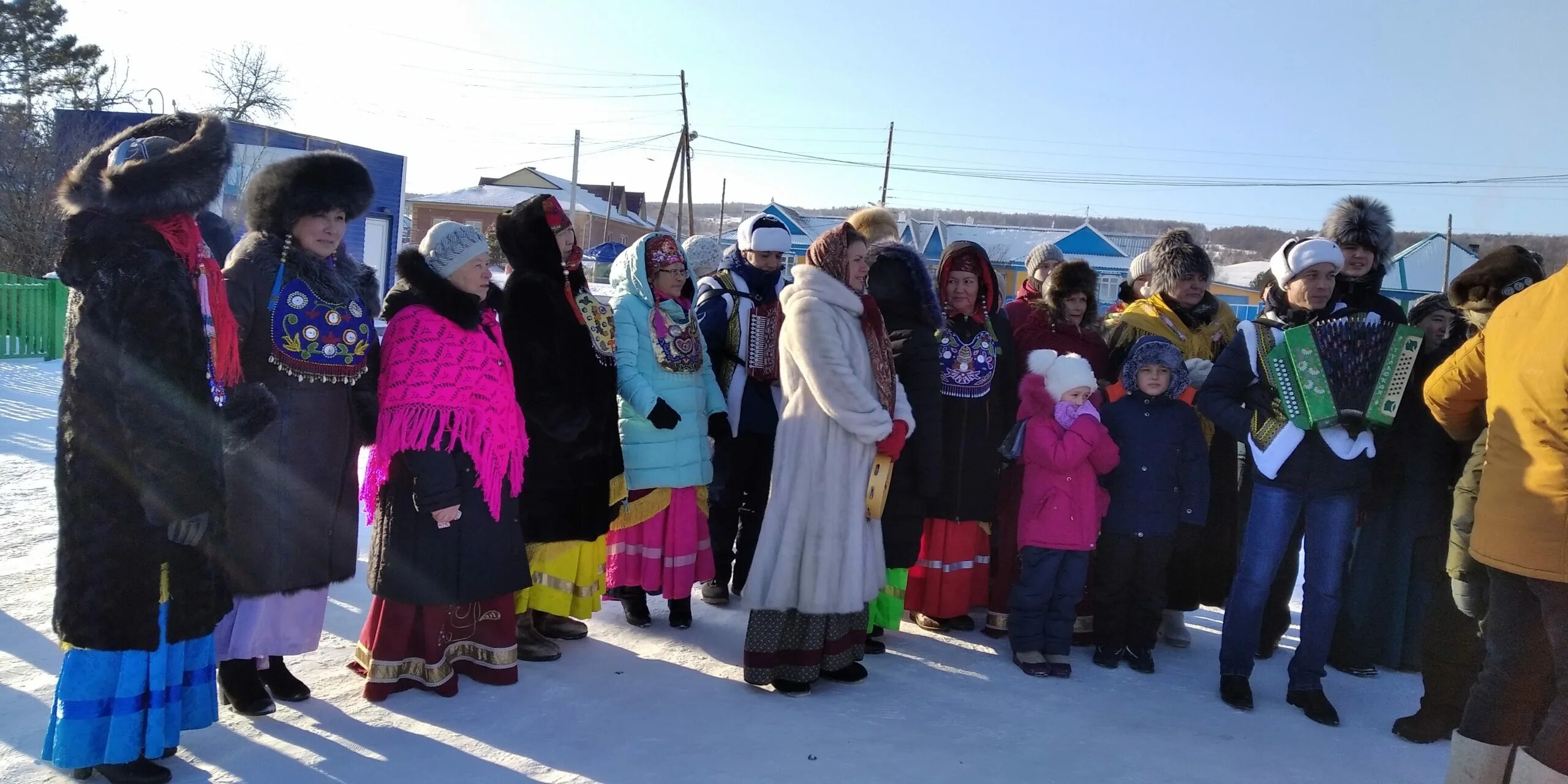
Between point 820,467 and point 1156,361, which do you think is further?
point 1156,361

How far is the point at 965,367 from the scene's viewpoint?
4.48 m

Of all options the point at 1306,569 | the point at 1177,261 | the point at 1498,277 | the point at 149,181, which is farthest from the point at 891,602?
the point at 149,181

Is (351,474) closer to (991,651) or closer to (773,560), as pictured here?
(773,560)

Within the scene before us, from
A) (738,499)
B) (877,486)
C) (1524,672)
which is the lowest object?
(738,499)

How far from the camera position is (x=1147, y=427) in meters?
4.27

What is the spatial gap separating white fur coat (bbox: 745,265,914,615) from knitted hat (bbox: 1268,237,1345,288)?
178cm

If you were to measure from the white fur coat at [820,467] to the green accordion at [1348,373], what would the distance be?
1639 mm

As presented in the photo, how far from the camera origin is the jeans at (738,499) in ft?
16.0

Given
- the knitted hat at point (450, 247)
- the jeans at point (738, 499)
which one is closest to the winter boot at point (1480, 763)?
the jeans at point (738, 499)

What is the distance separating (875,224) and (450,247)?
2.71 meters

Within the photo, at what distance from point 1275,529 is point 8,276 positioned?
50.6ft

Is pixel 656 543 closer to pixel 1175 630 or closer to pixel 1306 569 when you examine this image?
pixel 1175 630

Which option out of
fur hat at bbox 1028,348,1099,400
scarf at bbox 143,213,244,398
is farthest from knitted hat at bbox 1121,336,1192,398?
scarf at bbox 143,213,244,398

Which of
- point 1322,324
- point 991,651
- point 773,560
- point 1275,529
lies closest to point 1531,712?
point 1275,529
